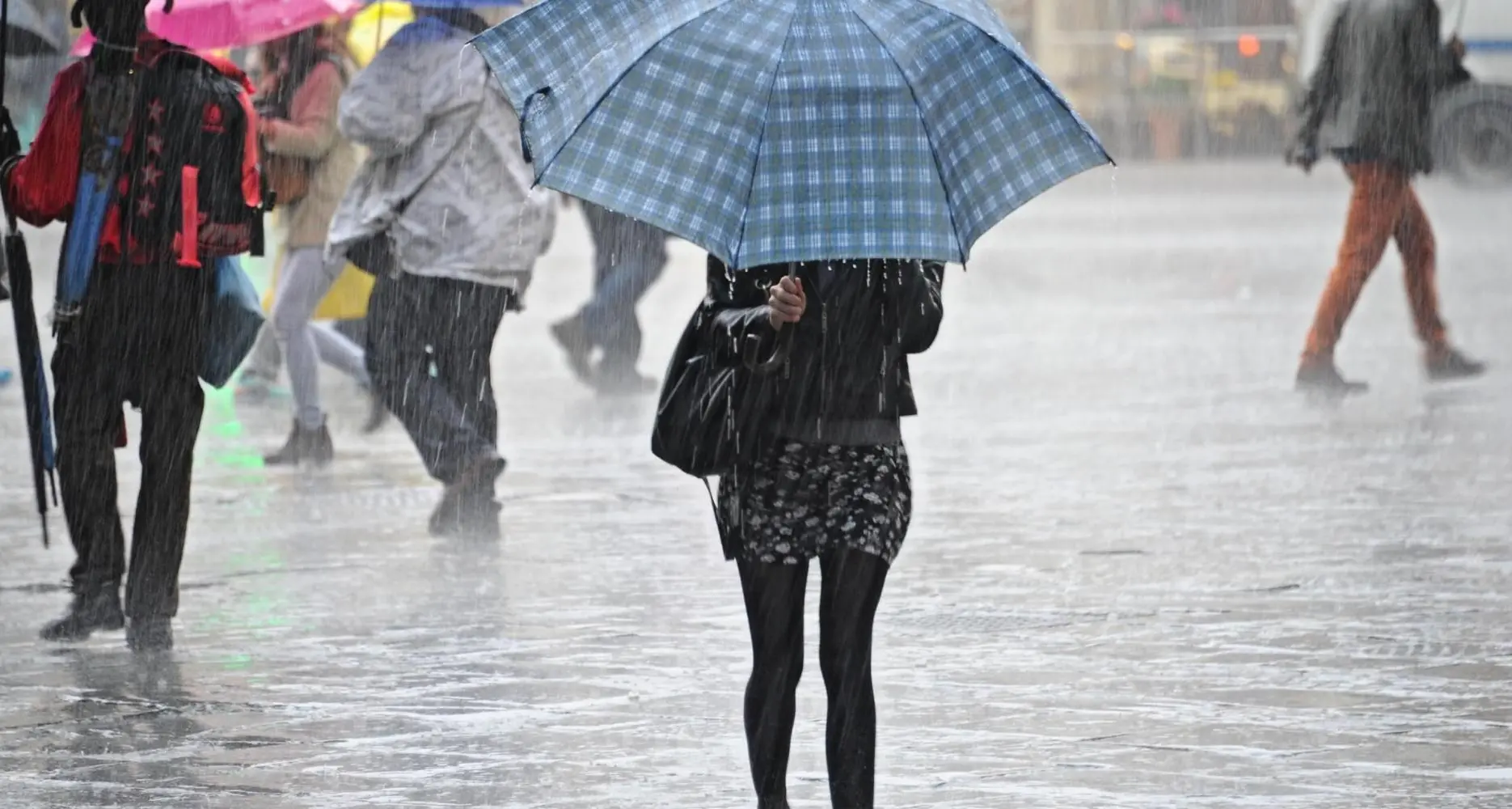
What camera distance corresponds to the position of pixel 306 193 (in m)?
11.1

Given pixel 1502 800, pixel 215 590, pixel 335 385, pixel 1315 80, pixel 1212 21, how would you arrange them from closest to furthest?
1. pixel 1502 800
2. pixel 215 590
3. pixel 1315 80
4. pixel 335 385
5. pixel 1212 21

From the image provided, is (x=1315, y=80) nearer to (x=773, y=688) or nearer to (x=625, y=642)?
(x=625, y=642)

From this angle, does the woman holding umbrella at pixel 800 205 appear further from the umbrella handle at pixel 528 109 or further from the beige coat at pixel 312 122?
the beige coat at pixel 312 122

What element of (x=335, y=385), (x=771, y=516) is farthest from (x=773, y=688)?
(x=335, y=385)

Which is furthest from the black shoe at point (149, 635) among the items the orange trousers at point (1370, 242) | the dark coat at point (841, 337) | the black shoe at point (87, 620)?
the orange trousers at point (1370, 242)

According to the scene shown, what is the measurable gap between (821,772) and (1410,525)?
3729mm

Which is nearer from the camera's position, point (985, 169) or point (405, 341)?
point (985, 169)

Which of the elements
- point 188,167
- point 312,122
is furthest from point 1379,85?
point 188,167

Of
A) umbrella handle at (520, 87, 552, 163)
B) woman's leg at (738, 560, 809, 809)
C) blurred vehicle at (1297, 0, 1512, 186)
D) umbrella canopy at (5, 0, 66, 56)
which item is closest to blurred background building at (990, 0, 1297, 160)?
blurred vehicle at (1297, 0, 1512, 186)

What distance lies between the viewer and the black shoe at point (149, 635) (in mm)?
7426

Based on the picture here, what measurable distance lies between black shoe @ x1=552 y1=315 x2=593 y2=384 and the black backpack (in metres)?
6.49

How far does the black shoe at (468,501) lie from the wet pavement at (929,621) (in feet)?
0.34

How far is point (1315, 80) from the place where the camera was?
1309 centimetres

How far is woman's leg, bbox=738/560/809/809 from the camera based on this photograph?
5.11 metres
